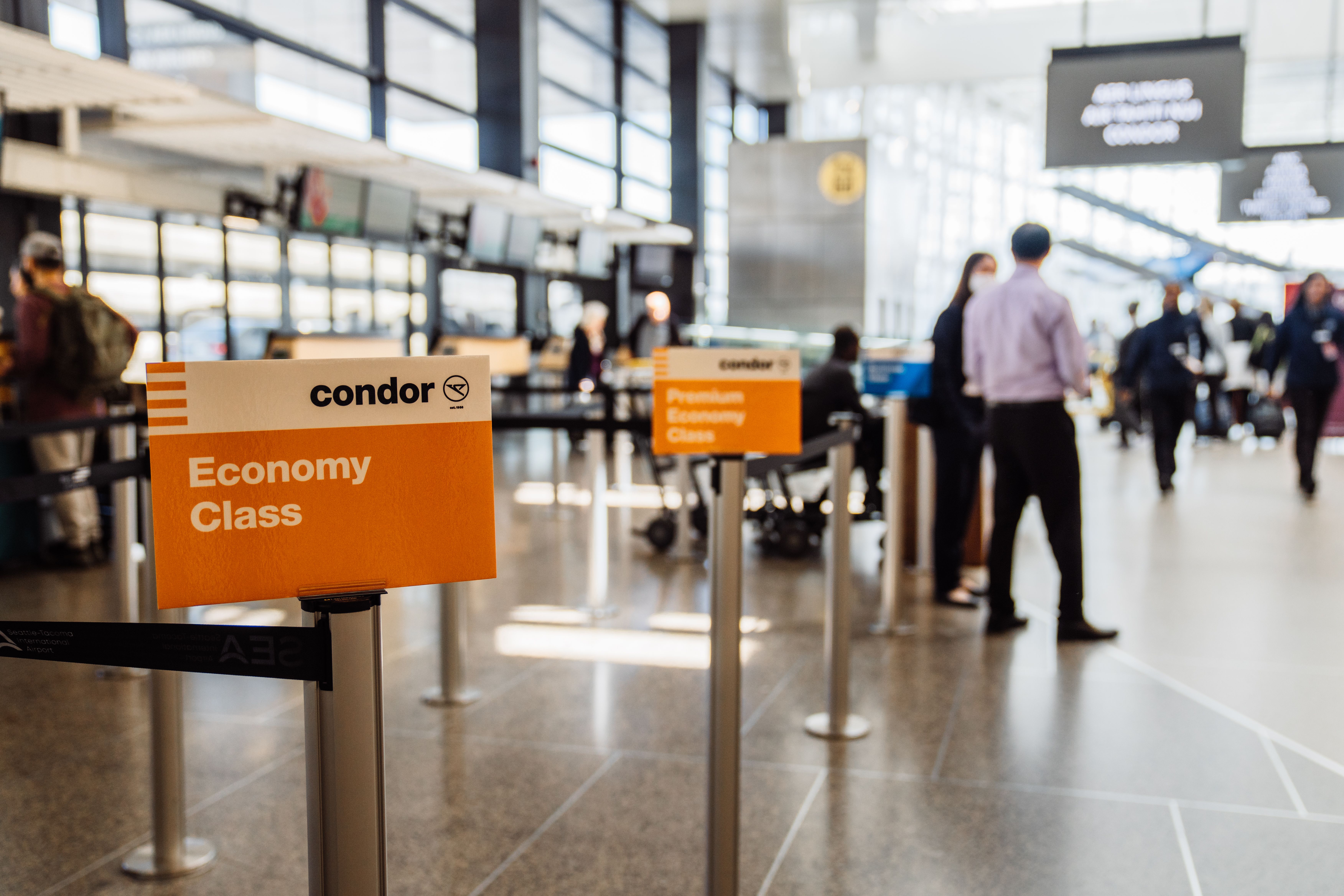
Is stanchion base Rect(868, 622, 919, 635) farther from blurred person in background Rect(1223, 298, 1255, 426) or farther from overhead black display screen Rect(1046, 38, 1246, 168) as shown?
blurred person in background Rect(1223, 298, 1255, 426)

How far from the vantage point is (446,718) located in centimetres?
391

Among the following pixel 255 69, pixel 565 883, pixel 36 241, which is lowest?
pixel 565 883

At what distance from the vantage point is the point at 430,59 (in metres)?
16.6

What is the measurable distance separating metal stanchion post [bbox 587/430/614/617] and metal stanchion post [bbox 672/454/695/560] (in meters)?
1.12

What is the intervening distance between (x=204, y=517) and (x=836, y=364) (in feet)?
17.7

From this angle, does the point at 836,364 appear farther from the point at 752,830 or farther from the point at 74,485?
the point at 74,485

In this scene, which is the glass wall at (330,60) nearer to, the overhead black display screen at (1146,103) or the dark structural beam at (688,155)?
the dark structural beam at (688,155)

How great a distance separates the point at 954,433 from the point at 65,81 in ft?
21.3

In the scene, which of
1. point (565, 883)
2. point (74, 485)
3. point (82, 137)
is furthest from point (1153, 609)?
point (82, 137)

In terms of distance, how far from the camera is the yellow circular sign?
628 inches

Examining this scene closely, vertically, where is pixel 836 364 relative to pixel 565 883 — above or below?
above

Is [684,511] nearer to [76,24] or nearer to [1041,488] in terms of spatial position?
[1041,488]

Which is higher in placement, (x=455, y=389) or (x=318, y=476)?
(x=455, y=389)

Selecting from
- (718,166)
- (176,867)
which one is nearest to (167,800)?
(176,867)
